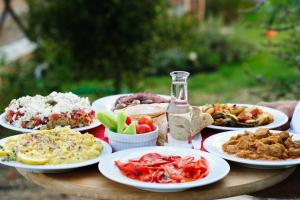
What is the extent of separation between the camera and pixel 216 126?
2.59 metres

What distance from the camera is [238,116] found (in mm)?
2674

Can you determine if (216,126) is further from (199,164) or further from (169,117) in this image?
(199,164)

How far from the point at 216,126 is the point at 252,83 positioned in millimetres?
4845

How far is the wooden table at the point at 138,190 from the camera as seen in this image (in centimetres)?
200

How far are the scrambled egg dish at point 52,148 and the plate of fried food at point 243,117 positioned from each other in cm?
61

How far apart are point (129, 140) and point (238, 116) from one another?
0.61 metres

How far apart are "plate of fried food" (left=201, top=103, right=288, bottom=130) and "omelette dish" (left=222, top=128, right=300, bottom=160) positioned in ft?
0.72

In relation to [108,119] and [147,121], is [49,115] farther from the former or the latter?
[147,121]

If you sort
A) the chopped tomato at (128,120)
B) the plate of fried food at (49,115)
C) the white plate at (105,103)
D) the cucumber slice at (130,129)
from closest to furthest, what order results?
the cucumber slice at (130,129) → the chopped tomato at (128,120) → the plate of fried food at (49,115) → the white plate at (105,103)

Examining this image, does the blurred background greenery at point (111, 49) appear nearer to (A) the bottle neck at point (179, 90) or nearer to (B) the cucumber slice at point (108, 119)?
(A) the bottle neck at point (179, 90)

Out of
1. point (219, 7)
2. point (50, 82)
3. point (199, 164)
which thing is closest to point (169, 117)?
point (199, 164)

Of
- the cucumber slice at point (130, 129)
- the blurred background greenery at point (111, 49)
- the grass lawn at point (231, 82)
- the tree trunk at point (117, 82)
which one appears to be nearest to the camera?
the cucumber slice at point (130, 129)

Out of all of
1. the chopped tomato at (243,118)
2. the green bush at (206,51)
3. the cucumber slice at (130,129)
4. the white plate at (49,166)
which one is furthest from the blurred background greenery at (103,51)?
the white plate at (49,166)

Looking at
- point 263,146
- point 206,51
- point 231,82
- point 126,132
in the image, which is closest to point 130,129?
point 126,132
